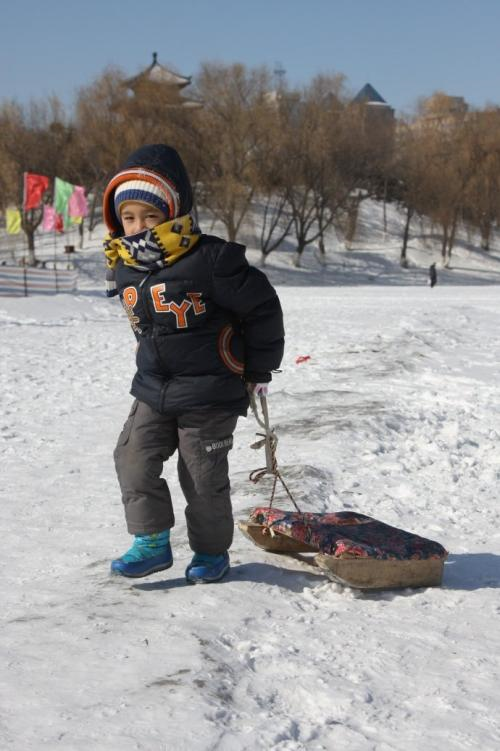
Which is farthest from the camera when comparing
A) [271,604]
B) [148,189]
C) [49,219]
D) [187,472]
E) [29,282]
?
[49,219]

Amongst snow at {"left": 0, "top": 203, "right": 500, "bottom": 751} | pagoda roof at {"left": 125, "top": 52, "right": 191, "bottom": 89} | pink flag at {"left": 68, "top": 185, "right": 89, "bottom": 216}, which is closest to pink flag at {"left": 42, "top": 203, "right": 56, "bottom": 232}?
pink flag at {"left": 68, "top": 185, "right": 89, "bottom": 216}

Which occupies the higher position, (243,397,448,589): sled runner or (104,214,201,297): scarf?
(104,214,201,297): scarf

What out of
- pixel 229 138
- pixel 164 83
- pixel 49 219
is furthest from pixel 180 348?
pixel 164 83

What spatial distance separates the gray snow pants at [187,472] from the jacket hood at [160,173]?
83 centimetres

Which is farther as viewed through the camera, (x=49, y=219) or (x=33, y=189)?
(x=49, y=219)

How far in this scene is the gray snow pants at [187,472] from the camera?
3475 millimetres

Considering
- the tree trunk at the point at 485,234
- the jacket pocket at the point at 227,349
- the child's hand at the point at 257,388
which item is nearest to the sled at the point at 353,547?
the child's hand at the point at 257,388

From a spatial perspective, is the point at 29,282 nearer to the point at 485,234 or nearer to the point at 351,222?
the point at 351,222

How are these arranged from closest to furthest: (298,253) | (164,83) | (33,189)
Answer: (33,189) → (298,253) → (164,83)

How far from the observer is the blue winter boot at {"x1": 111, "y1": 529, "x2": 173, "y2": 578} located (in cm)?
355

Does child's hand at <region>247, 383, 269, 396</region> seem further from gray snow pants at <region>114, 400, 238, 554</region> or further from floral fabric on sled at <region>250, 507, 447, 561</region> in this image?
floral fabric on sled at <region>250, 507, 447, 561</region>

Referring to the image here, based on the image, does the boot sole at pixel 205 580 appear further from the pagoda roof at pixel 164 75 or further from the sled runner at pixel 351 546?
the pagoda roof at pixel 164 75

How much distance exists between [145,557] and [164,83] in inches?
2301

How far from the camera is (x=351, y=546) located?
3.48 metres
